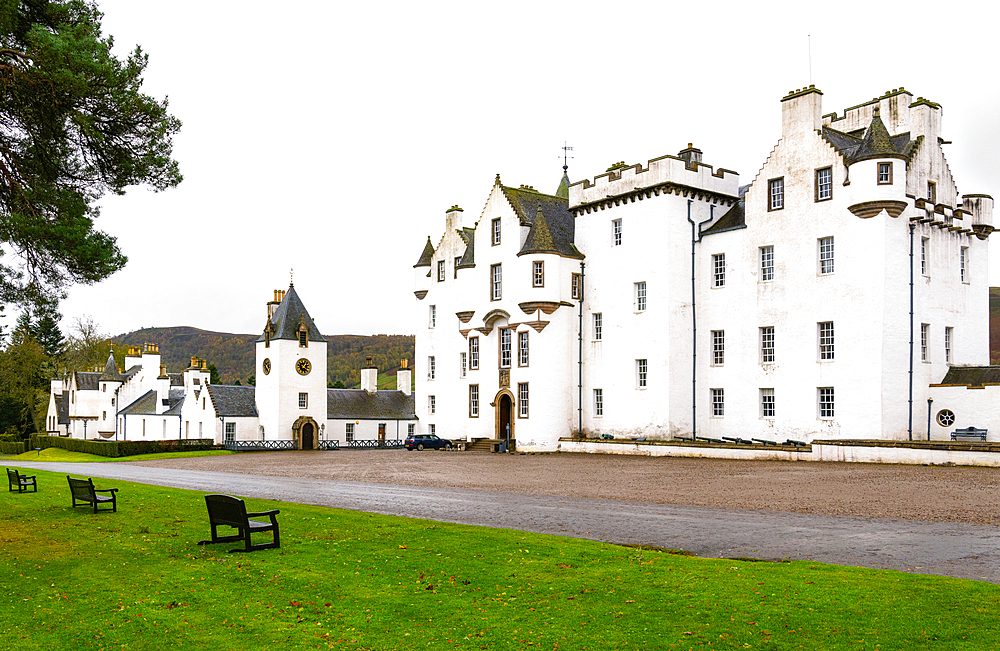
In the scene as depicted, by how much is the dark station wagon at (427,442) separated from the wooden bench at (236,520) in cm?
4428

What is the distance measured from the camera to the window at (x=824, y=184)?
132 ft

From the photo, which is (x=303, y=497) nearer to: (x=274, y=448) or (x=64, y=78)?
(x=64, y=78)

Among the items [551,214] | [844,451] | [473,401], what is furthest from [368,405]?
[844,451]

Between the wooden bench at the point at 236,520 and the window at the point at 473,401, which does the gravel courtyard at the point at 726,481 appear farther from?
the window at the point at 473,401

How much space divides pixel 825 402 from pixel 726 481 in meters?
15.1

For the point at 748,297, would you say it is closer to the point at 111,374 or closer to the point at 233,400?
the point at 233,400

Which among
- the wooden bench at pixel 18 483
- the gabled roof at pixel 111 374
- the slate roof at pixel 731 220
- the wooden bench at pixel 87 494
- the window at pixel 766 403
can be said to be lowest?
the wooden bench at pixel 18 483

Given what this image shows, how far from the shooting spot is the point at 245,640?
8.27 m

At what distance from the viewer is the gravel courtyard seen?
19.5 meters

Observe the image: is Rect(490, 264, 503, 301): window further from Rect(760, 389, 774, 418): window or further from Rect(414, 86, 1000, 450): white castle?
Rect(760, 389, 774, 418): window

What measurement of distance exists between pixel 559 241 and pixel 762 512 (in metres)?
34.3

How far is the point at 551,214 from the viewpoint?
53.5 meters

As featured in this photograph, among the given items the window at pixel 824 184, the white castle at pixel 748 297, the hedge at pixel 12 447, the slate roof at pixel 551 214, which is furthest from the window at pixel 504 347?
the hedge at pixel 12 447

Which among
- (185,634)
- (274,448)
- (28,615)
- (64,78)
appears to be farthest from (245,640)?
(274,448)
